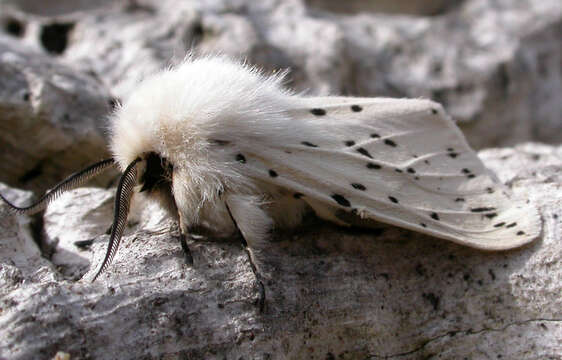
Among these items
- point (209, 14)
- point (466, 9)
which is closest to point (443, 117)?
A: point (209, 14)

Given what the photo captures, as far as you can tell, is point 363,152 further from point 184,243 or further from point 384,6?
point 384,6

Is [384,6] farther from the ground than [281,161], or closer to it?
closer to it

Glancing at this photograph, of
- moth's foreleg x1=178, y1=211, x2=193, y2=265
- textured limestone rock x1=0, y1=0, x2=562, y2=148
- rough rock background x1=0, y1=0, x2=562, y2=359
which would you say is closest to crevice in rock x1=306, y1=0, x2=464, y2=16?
textured limestone rock x1=0, y1=0, x2=562, y2=148

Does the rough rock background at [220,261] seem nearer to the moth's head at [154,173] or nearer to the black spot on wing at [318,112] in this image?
the moth's head at [154,173]

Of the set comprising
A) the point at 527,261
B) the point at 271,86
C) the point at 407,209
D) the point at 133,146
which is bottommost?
the point at 527,261

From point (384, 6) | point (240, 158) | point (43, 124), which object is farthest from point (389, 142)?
→ point (384, 6)

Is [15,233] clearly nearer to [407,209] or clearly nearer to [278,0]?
[407,209]
